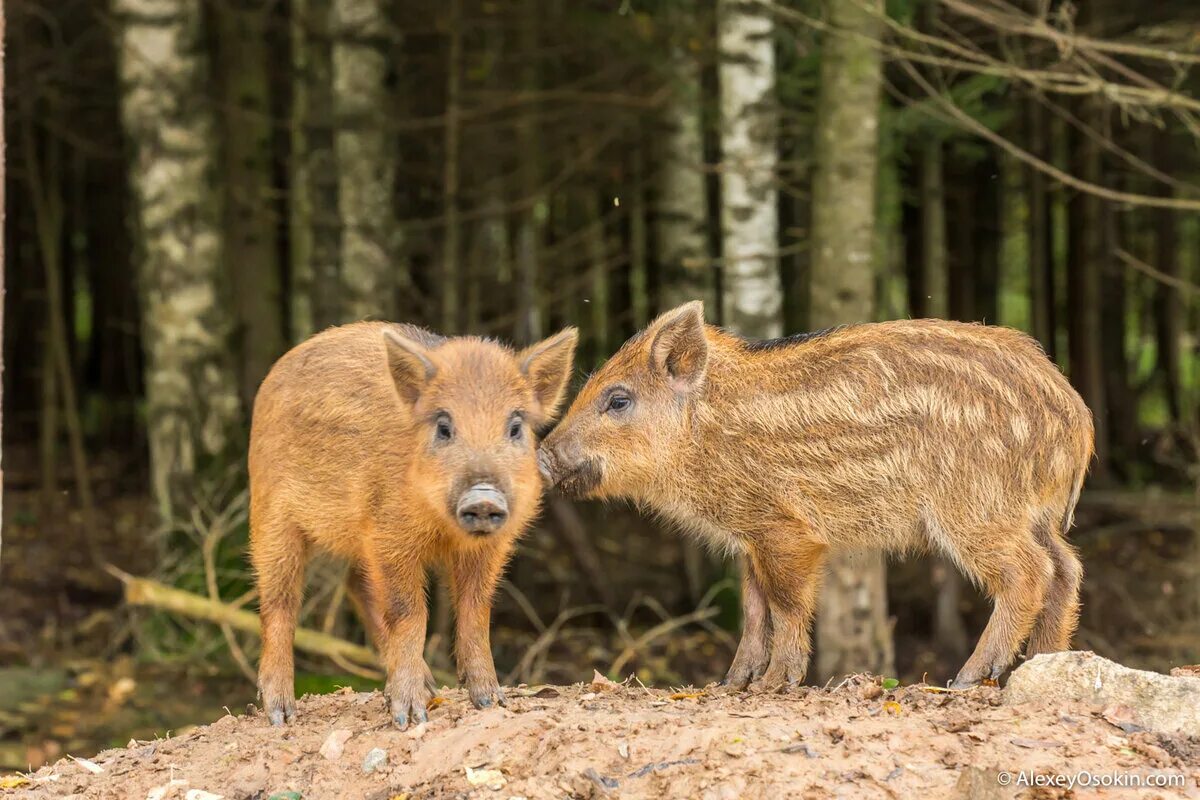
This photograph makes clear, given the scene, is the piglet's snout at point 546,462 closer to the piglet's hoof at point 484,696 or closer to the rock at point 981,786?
the piglet's hoof at point 484,696

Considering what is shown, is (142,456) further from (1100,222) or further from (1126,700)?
(1126,700)

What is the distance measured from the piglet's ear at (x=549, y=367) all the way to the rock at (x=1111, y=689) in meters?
2.02

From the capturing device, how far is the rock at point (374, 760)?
17.0 ft

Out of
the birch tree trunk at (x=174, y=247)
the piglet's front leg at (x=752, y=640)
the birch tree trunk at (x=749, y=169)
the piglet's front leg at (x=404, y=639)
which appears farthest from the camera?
the birch tree trunk at (x=174, y=247)

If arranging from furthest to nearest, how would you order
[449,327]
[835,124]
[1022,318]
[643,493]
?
1. [1022,318]
2. [449,327]
3. [835,124]
4. [643,493]

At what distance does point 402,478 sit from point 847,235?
4516 mm

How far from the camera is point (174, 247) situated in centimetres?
1147

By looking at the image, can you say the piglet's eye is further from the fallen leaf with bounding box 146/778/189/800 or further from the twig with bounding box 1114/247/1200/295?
the twig with bounding box 1114/247/1200/295

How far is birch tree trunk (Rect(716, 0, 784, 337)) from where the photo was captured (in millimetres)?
10336

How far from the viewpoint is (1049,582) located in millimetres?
5871

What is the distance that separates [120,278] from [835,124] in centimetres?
2014

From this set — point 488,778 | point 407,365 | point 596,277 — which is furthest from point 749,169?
point 596,277

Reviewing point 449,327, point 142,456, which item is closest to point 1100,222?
point 449,327

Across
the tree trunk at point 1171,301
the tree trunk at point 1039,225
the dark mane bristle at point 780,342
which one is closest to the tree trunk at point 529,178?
the tree trunk at point 1039,225
